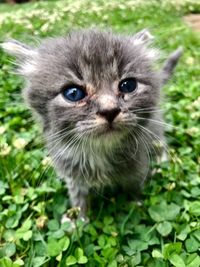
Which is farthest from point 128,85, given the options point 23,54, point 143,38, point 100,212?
point 100,212

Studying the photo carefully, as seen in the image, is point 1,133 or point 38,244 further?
point 1,133

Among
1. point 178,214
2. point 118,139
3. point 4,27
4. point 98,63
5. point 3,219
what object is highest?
point 4,27

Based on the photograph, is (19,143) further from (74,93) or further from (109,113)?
(109,113)

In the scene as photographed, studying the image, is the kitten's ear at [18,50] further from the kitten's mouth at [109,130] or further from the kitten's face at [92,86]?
the kitten's mouth at [109,130]

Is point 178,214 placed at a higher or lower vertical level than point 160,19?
lower

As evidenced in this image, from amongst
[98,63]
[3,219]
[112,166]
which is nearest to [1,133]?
[3,219]

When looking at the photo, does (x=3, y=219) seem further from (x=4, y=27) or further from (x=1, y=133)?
(x=4, y=27)

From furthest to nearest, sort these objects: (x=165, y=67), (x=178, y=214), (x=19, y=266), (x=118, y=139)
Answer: (x=165, y=67)
(x=178, y=214)
(x=118, y=139)
(x=19, y=266)
